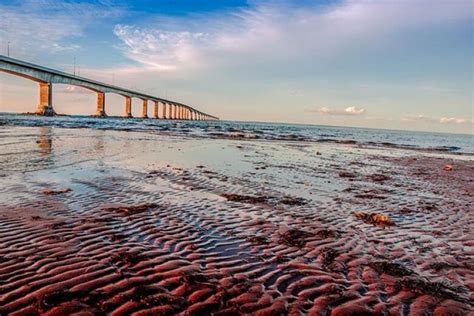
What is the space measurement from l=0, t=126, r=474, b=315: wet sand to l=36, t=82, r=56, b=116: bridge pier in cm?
7302

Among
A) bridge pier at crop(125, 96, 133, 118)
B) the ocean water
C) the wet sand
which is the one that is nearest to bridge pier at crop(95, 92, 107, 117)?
bridge pier at crop(125, 96, 133, 118)

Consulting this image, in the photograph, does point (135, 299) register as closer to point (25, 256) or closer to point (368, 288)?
point (25, 256)

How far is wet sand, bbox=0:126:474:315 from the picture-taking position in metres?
3.47

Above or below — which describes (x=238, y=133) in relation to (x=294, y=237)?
above

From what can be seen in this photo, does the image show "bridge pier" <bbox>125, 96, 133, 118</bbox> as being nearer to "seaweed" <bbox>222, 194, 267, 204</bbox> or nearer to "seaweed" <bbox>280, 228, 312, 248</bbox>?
"seaweed" <bbox>222, 194, 267, 204</bbox>

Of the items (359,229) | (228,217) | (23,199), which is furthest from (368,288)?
(23,199)

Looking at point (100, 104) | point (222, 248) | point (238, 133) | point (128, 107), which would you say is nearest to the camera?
point (222, 248)

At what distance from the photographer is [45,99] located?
243 ft

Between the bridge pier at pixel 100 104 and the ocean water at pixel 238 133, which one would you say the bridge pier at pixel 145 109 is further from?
the ocean water at pixel 238 133

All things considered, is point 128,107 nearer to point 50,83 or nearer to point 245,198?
point 50,83

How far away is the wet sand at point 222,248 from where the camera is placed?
347 centimetres

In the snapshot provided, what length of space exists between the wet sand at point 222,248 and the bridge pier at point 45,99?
73021 mm

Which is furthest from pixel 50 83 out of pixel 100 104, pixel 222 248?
pixel 222 248

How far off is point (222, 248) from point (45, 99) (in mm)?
81482
